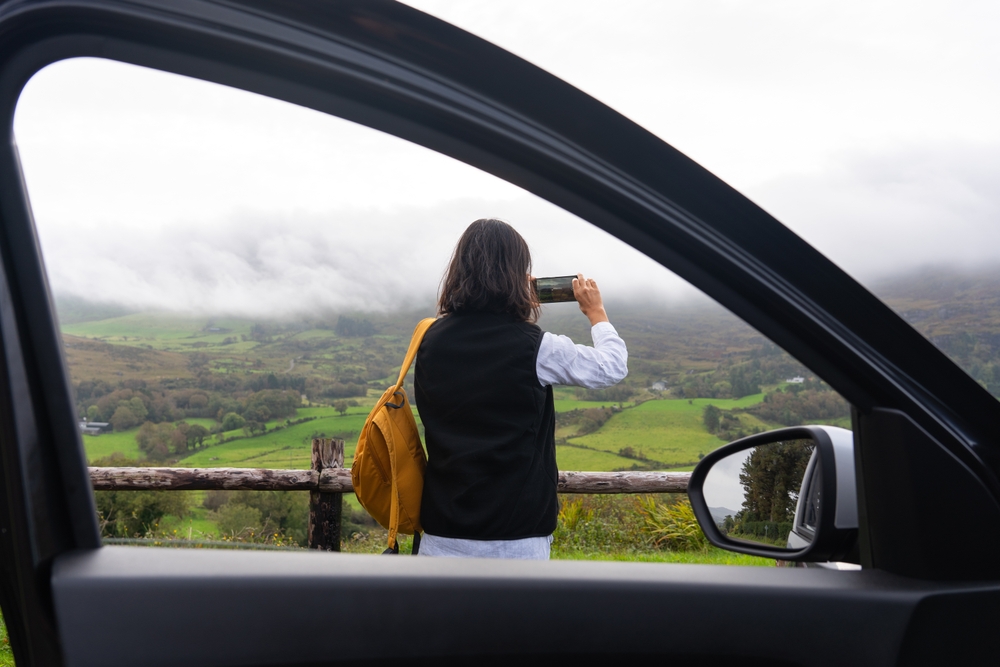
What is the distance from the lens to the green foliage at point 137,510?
6691mm

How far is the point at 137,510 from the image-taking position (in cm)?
713

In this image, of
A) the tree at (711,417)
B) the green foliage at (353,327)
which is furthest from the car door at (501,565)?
the green foliage at (353,327)

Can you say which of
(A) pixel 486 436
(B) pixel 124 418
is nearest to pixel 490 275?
(A) pixel 486 436

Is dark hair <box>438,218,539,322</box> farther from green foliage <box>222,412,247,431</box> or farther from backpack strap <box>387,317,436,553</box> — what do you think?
green foliage <box>222,412,247,431</box>

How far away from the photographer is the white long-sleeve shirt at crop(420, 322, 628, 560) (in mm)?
1982

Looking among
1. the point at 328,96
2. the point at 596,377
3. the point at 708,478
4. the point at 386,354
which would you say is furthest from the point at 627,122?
the point at 386,354

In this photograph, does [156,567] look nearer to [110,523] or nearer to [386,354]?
[110,523]

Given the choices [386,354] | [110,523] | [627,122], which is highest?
[627,122]

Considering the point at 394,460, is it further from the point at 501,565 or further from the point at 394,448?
the point at 501,565

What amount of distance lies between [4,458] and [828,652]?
3.23 ft

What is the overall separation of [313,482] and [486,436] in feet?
13.1

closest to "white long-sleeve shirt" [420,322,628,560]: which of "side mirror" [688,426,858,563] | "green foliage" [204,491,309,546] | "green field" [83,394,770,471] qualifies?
"side mirror" [688,426,858,563]

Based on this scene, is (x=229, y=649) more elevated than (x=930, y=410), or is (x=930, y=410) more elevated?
(x=930, y=410)

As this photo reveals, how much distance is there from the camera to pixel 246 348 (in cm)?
2170
